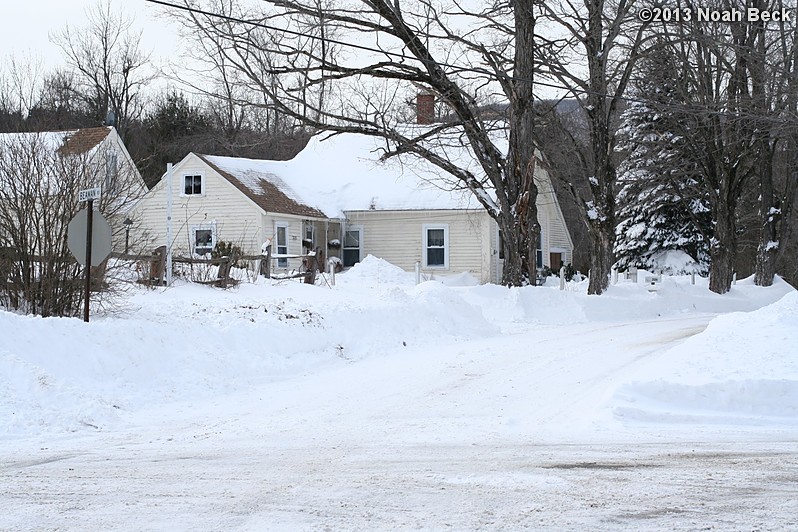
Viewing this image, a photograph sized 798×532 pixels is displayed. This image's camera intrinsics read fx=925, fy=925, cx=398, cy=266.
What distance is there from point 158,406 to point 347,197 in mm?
29125

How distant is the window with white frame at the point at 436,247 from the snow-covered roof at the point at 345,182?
109 cm

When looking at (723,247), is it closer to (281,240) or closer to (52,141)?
(281,240)

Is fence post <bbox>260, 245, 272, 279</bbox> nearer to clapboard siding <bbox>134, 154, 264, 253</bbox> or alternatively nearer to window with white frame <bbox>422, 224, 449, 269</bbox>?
clapboard siding <bbox>134, 154, 264, 253</bbox>

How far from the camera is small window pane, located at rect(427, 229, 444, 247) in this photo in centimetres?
3894

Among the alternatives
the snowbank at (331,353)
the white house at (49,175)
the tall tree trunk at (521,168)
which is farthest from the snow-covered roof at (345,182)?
the white house at (49,175)

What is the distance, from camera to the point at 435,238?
3900 centimetres

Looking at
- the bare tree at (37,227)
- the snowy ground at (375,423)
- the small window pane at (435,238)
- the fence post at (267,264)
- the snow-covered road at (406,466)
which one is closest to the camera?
the snow-covered road at (406,466)

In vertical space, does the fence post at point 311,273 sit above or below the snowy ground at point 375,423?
above

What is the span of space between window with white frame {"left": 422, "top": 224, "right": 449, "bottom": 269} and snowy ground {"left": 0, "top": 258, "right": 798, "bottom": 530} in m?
20.2

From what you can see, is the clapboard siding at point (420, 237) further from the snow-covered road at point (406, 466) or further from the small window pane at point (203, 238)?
the snow-covered road at point (406, 466)

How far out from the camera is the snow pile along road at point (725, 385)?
1014 cm

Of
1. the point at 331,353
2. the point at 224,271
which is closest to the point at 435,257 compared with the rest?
the point at 224,271

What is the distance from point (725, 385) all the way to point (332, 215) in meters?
29.6

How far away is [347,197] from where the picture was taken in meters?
40.3
